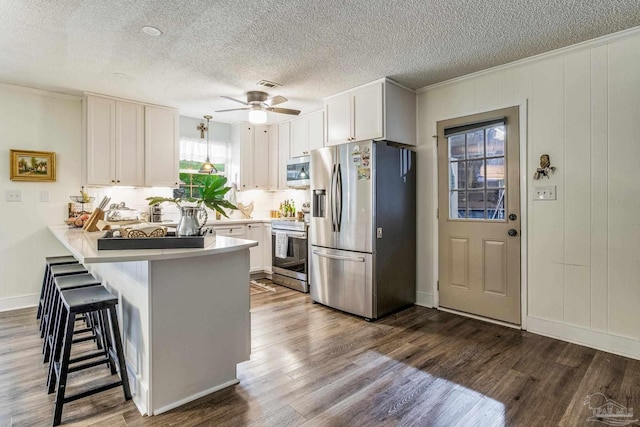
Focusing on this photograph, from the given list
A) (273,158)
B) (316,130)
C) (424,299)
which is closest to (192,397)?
(424,299)

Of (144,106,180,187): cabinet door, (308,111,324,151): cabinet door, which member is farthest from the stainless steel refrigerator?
(144,106,180,187): cabinet door

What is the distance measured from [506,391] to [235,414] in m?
1.63

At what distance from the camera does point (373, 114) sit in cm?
353

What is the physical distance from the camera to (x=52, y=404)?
1954mm

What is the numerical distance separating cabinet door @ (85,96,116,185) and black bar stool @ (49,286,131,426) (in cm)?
235

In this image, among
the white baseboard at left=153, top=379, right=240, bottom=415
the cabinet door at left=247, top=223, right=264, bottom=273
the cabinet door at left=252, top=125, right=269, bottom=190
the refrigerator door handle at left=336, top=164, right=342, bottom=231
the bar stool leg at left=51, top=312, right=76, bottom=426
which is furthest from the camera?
the cabinet door at left=252, top=125, right=269, bottom=190

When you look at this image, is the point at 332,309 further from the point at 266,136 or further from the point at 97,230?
the point at 266,136

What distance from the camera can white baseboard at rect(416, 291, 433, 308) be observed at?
12.4 ft

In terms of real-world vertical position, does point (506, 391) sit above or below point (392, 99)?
below

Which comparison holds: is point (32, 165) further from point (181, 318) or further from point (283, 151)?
point (181, 318)

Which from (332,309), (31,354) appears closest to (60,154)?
(31,354)

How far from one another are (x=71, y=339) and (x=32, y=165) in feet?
9.70

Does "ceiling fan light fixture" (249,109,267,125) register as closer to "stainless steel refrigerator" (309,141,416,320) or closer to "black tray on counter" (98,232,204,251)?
"stainless steel refrigerator" (309,141,416,320)

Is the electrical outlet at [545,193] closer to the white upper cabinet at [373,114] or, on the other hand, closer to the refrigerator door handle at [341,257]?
the white upper cabinet at [373,114]
